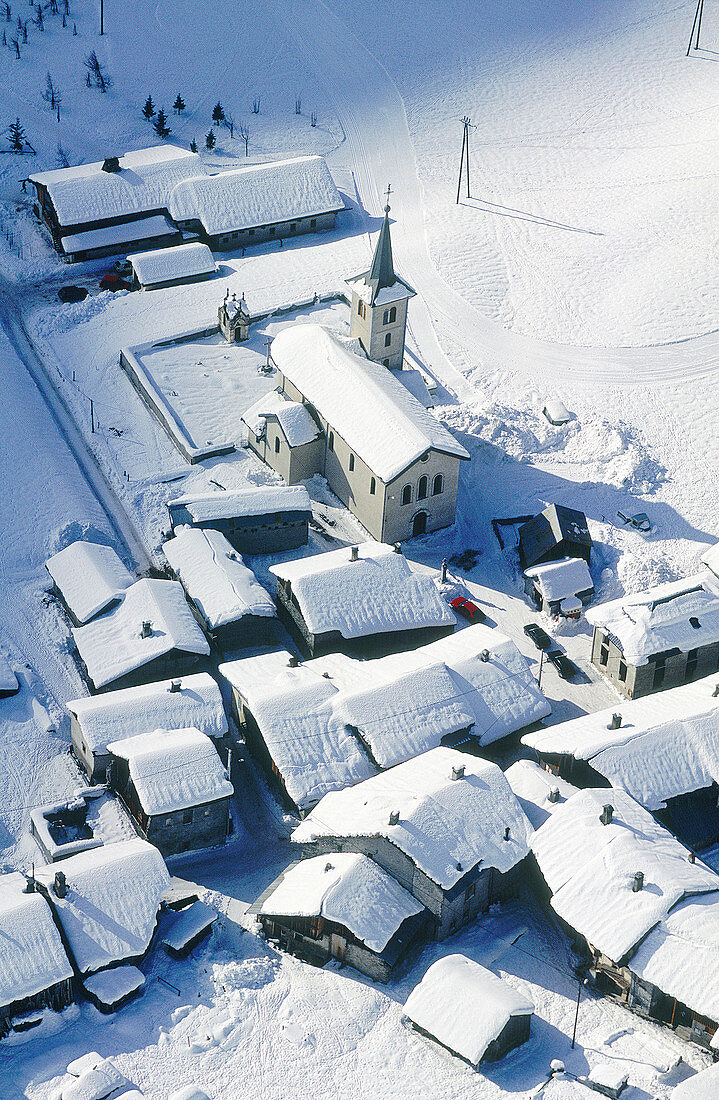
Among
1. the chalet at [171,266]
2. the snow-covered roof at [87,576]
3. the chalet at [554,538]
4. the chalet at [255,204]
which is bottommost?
the snow-covered roof at [87,576]

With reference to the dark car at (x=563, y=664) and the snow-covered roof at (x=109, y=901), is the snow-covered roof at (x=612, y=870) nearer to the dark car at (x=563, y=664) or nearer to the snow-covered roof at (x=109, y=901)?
the dark car at (x=563, y=664)

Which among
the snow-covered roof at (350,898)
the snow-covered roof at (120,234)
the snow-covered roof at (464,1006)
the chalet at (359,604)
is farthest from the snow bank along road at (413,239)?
the snow-covered roof at (464,1006)

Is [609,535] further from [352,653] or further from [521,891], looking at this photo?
[521,891]

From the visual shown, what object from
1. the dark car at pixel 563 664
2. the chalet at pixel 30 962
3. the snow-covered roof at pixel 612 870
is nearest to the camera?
the chalet at pixel 30 962

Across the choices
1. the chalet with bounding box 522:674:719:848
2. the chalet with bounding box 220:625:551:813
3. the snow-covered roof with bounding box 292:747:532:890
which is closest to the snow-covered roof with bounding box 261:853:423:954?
the snow-covered roof with bounding box 292:747:532:890

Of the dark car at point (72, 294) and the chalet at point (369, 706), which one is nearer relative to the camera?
the chalet at point (369, 706)

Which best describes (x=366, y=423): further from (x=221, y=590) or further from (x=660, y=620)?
Answer: (x=660, y=620)

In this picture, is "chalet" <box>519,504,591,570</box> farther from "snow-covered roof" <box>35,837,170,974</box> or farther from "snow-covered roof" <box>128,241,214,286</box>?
→ "snow-covered roof" <box>128,241,214,286</box>

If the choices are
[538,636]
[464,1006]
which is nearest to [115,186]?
[538,636]
